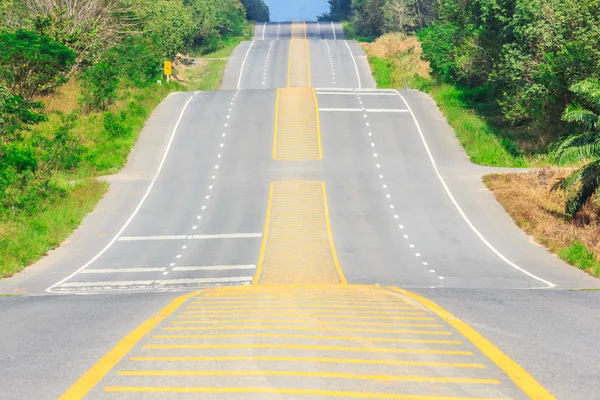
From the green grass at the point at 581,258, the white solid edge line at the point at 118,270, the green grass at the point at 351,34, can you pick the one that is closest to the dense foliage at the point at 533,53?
the green grass at the point at 581,258

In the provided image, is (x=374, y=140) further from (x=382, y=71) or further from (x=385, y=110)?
(x=382, y=71)

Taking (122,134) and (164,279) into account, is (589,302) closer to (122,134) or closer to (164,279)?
(164,279)

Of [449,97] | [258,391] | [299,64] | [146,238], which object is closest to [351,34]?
[299,64]

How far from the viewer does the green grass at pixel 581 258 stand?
1054 inches

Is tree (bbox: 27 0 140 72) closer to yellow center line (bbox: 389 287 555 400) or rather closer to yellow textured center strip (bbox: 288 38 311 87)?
yellow textured center strip (bbox: 288 38 311 87)

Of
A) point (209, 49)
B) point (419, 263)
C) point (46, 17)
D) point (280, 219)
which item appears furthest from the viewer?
point (209, 49)

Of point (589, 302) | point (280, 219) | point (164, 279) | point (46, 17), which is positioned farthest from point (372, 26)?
point (589, 302)

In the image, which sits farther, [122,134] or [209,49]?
[209,49]

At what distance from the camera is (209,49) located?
→ 9838cm

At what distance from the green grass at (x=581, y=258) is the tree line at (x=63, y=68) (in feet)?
69.5

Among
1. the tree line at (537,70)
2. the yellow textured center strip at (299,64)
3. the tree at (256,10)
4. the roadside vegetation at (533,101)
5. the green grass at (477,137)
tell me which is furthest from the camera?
the tree at (256,10)

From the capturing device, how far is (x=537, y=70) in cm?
4625

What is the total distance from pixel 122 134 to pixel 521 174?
77.3 feet

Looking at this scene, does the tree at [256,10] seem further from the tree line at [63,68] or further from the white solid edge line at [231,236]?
the white solid edge line at [231,236]
